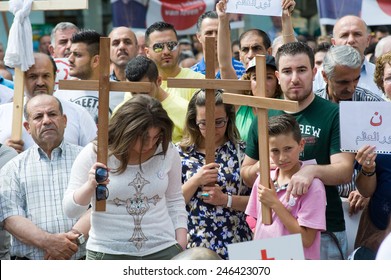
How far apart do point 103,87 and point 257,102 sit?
817 mm

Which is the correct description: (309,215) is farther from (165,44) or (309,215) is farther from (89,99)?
(165,44)

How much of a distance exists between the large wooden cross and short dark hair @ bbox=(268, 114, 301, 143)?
0.55 feet

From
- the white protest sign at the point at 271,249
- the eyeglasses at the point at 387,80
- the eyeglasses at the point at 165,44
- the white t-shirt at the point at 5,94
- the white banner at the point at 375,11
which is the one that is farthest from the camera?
the white banner at the point at 375,11

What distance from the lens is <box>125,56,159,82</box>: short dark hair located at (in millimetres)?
6578

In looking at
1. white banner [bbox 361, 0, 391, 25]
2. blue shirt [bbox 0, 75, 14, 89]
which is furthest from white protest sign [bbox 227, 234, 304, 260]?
white banner [bbox 361, 0, 391, 25]

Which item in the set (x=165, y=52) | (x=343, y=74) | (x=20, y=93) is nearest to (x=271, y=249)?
(x=343, y=74)

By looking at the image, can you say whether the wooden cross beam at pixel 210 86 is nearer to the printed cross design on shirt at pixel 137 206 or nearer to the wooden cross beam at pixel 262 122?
the wooden cross beam at pixel 262 122

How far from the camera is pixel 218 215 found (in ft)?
18.7

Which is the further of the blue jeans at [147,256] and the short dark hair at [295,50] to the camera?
the short dark hair at [295,50]

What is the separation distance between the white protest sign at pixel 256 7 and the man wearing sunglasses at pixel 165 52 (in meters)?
0.67

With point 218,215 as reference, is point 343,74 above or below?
above

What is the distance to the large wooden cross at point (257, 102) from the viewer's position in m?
5.08

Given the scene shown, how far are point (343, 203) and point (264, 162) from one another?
40.6 inches

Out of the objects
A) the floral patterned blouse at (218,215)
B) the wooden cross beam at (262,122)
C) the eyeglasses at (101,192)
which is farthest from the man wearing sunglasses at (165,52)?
the eyeglasses at (101,192)
